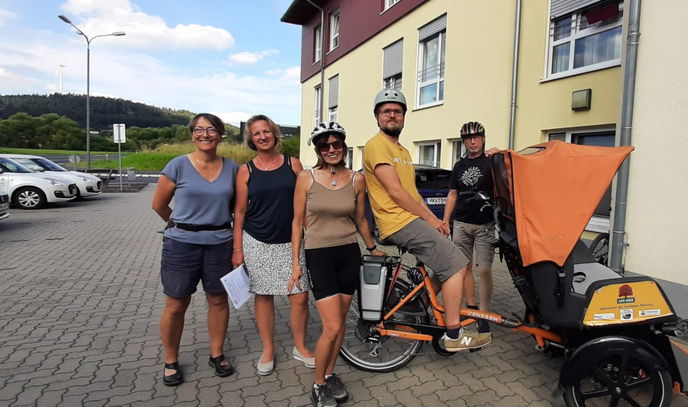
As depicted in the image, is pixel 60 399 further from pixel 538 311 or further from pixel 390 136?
pixel 538 311

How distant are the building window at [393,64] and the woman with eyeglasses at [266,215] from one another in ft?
35.6

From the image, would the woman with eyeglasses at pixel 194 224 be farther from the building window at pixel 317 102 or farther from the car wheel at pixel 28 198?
the building window at pixel 317 102

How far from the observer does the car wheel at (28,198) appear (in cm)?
1299

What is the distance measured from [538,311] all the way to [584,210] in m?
0.69

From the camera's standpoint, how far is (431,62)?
38.8 ft

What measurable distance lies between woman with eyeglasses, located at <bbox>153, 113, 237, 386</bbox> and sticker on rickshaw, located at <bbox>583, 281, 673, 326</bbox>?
7.77 feet

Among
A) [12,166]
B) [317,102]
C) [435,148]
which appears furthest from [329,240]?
[317,102]

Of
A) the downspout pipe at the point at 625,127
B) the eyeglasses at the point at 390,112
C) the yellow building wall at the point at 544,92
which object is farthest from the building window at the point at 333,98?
the eyeglasses at the point at 390,112

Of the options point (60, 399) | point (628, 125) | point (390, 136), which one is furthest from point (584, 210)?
point (628, 125)

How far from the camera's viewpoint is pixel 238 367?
3.38 meters

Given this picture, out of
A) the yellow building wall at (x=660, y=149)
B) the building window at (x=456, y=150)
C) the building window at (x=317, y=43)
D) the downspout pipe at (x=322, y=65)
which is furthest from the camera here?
the building window at (x=317, y=43)

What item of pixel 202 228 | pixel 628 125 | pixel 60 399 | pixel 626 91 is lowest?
pixel 60 399

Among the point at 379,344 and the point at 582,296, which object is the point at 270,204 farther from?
the point at 582,296

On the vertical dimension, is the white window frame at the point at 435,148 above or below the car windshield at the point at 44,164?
above
